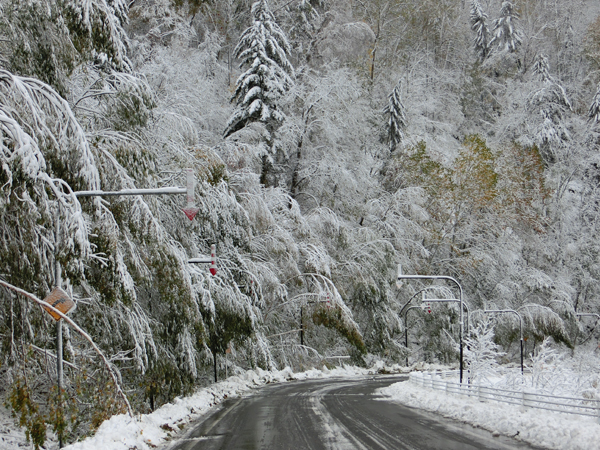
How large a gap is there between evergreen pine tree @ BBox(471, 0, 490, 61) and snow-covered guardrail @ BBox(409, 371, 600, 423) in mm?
53317

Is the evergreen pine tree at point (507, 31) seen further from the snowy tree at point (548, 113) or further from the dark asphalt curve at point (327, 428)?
the dark asphalt curve at point (327, 428)

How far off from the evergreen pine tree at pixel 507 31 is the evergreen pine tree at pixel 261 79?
3788 centimetres

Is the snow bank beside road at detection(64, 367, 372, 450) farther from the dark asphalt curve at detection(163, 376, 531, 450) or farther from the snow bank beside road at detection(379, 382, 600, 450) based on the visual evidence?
the snow bank beside road at detection(379, 382, 600, 450)

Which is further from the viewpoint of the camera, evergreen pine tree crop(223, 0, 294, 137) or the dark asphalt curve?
evergreen pine tree crop(223, 0, 294, 137)

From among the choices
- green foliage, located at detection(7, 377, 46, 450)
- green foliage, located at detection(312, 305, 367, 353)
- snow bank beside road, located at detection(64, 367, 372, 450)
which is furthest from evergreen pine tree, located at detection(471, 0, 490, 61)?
green foliage, located at detection(7, 377, 46, 450)

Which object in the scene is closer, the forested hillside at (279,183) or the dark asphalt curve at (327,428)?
the forested hillside at (279,183)

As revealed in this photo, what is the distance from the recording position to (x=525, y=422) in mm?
12391

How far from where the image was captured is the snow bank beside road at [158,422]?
999cm

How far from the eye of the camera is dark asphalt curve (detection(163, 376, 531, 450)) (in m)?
11.2

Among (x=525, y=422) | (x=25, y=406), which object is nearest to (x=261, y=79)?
(x=525, y=422)

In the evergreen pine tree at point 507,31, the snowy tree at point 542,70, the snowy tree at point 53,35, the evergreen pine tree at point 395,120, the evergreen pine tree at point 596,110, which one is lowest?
the snowy tree at point 53,35

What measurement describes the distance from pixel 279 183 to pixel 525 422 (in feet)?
88.8

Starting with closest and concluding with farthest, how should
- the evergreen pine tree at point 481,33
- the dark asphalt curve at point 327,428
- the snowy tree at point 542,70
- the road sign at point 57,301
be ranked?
the road sign at point 57,301 < the dark asphalt curve at point 327,428 < the snowy tree at point 542,70 < the evergreen pine tree at point 481,33

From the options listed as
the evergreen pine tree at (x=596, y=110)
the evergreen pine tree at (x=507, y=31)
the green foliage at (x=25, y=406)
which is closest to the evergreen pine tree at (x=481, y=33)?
the evergreen pine tree at (x=507, y=31)
